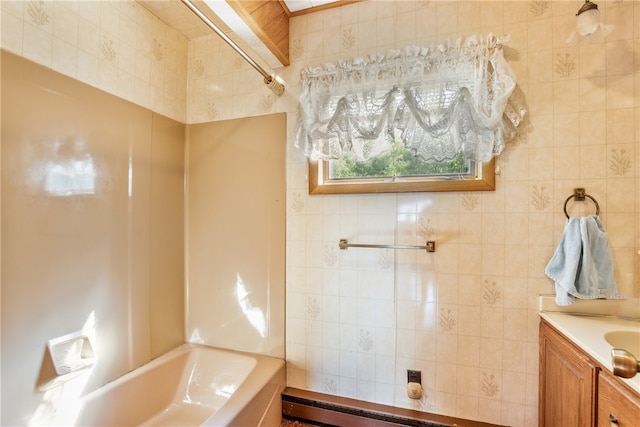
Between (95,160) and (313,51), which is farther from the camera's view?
(313,51)

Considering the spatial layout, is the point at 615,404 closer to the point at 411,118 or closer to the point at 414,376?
the point at 414,376

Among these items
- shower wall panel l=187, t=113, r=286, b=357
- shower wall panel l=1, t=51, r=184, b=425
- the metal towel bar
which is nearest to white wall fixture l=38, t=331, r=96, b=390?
shower wall panel l=1, t=51, r=184, b=425

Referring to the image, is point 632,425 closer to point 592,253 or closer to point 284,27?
point 592,253

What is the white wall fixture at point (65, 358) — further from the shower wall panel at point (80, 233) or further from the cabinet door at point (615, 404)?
the cabinet door at point (615, 404)

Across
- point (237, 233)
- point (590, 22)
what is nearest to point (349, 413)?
point (237, 233)

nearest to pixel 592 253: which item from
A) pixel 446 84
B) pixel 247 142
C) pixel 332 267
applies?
pixel 446 84

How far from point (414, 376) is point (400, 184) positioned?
1.06 metres

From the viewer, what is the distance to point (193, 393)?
1.80 m

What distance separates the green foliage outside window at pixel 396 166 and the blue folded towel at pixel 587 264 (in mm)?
553

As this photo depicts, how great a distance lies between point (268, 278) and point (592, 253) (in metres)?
1.68

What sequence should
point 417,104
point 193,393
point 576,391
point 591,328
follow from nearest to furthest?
point 576,391 → point 591,328 → point 417,104 → point 193,393

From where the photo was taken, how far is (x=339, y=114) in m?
1.57

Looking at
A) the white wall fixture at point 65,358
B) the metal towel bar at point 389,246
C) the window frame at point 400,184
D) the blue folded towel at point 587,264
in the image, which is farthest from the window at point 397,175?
the white wall fixture at point 65,358

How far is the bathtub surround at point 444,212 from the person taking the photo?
1.32 m
